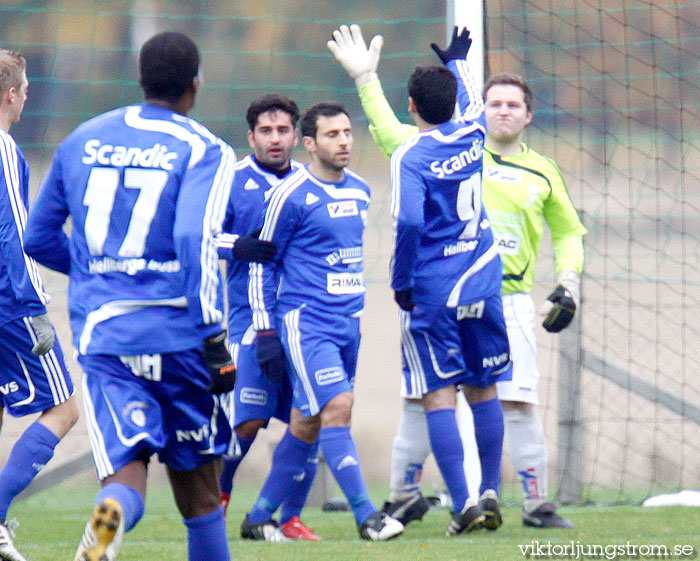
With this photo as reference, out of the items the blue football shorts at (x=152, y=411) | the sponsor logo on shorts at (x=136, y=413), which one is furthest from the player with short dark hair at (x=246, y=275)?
the sponsor logo on shorts at (x=136, y=413)

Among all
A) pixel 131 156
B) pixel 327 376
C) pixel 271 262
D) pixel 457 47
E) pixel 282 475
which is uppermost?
pixel 457 47

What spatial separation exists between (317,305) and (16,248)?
4.41 feet

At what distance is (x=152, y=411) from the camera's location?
342 cm

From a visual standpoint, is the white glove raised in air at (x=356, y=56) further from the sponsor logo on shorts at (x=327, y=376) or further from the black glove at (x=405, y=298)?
the sponsor logo on shorts at (x=327, y=376)

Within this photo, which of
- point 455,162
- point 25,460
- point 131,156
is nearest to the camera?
point 131,156

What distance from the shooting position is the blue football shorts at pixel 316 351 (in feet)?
17.0

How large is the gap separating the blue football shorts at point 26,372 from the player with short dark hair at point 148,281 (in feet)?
4.45

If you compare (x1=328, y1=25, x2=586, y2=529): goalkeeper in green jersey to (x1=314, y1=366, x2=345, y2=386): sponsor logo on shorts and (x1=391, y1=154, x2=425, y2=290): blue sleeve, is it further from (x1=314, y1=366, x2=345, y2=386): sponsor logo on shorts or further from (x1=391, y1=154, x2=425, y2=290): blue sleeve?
(x1=314, y1=366, x2=345, y2=386): sponsor logo on shorts

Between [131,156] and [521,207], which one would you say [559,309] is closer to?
[521,207]

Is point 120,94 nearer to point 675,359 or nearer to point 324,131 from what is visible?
point 675,359

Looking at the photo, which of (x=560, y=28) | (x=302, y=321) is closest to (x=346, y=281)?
(x=302, y=321)

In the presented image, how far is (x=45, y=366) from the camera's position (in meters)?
4.86

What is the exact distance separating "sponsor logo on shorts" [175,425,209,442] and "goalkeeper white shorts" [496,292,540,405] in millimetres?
2546

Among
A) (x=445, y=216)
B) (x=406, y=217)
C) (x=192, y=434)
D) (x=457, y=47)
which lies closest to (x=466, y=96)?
(x=457, y=47)
